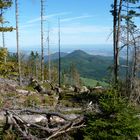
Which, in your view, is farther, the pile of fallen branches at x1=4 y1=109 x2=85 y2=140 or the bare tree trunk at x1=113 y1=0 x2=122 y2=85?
the bare tree trunk at x1=113 y1=0 x2=122 y2=85

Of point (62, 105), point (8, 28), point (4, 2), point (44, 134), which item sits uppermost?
point (4, 2)

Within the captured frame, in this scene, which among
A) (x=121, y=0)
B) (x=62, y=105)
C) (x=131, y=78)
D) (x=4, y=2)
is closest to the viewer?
(x=131, y=78)

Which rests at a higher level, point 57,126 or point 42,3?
point 42,3

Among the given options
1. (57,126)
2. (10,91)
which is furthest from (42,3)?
(57,126)

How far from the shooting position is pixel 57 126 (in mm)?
9719

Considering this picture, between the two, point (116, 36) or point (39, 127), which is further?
point (116, 36)

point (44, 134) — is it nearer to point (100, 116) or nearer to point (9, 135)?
point (9, 135)

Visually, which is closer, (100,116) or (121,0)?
(100,116)

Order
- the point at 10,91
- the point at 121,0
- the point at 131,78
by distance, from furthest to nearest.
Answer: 1. the point at 10,91
2. the point at 121,0
3. the point at 131,78

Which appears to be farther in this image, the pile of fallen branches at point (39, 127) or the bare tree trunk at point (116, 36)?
the bare tree trunk at point (116, 36)

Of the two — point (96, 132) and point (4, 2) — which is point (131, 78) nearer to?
point (4, 2)

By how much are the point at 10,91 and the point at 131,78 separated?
15.9m

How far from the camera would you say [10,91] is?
34.4 metres

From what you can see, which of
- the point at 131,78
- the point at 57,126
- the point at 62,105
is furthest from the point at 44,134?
the point at 62,105
